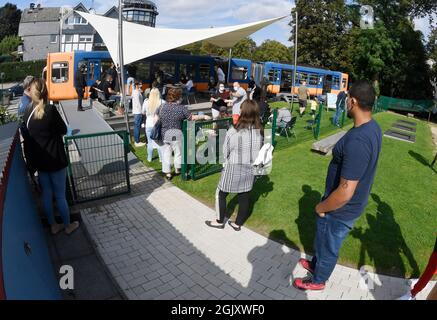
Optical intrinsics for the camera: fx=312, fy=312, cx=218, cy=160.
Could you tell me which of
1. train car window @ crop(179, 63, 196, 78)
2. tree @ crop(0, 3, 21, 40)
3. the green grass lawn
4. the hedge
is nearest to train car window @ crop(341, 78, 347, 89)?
train car window @ crop(179, 63, 196, 78)

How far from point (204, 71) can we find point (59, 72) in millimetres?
8123

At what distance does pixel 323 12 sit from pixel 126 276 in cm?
3990

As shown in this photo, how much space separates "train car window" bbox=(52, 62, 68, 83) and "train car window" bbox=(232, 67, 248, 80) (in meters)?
11.1

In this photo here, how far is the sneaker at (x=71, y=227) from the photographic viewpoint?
4434mm

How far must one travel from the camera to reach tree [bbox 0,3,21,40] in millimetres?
72188

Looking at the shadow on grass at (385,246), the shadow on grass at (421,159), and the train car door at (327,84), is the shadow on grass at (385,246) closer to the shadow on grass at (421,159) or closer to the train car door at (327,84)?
the shadow on grass at (421,159)

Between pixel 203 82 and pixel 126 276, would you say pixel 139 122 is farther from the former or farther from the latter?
pixel 203 82

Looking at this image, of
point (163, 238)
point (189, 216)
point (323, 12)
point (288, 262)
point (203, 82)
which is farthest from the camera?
point (323, 12)

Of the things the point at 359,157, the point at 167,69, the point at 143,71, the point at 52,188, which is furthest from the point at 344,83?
the point at 52,188

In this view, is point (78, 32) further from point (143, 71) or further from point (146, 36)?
point (146, 36)

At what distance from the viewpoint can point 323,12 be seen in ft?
120

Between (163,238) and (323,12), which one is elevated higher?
(323,12)

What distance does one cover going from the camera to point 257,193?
249 inches
